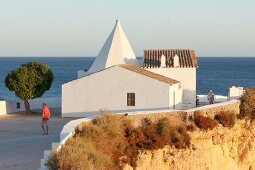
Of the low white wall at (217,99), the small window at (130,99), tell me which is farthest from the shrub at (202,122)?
the low white wall at (217,99)

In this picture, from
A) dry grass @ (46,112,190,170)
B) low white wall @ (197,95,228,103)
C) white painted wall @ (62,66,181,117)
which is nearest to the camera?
dry grass @ (46,112,190,170)

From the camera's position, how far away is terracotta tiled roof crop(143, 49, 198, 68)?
3384cm

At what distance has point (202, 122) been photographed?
20859 mm

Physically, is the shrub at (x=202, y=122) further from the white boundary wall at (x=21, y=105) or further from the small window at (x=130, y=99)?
the white boundary wall at (x=21, y=105)

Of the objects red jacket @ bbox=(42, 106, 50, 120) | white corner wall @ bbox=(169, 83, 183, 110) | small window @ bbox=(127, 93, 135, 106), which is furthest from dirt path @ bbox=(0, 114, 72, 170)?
white corner wall @ bbox=(169, 83, 183, 110)

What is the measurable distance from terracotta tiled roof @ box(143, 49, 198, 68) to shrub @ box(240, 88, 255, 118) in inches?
386

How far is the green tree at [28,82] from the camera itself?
2986 cm

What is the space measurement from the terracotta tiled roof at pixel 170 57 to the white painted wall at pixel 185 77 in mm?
335

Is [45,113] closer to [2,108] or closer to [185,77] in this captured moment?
[2,108]

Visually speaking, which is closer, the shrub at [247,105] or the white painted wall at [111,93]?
the shrub at [247,105]

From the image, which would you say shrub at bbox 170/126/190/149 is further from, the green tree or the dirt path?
the green tree

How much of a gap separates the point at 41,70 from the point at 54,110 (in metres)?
2.51

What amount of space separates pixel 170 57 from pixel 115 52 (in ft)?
11.6

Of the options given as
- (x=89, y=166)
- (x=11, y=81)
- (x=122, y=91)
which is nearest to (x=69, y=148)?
(x=89, y=166)
